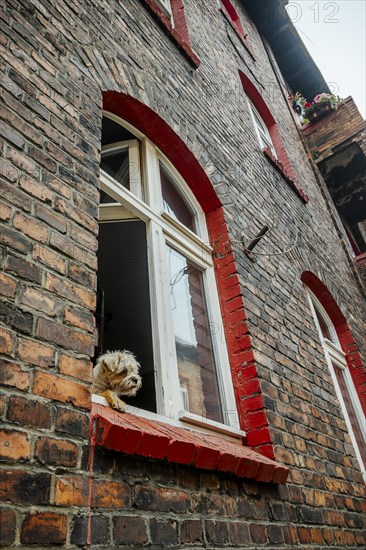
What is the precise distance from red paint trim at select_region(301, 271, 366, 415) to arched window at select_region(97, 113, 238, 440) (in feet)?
6.54

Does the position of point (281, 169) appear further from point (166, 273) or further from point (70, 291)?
point (70, 291)

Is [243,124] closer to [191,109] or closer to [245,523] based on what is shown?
[191,109]

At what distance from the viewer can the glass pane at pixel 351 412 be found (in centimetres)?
412

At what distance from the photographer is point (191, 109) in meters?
3.65

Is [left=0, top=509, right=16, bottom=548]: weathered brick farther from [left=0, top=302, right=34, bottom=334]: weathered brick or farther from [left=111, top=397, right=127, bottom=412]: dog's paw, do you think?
[left=111, top=397, right=127, bottom=412]: dog's paw

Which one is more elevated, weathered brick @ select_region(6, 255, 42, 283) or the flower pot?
the flower pot

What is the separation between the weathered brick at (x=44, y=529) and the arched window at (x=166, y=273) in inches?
33.5

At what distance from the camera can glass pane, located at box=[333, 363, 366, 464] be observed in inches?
162

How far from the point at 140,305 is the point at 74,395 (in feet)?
7.44

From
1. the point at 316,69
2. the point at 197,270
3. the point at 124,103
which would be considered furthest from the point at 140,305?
the point at 316,69

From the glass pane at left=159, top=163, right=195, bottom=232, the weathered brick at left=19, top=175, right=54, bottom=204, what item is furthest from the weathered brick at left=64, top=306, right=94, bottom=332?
the glass pane at left=159, top=163, right=195, bottom=232

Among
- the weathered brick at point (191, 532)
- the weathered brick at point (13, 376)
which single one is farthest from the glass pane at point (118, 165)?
the weathered brick at point (191, 532)

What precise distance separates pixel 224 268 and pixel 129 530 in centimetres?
190

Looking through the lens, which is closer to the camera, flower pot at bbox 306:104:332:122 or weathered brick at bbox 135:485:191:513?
weathered brick at bbox 135:485:191:513
